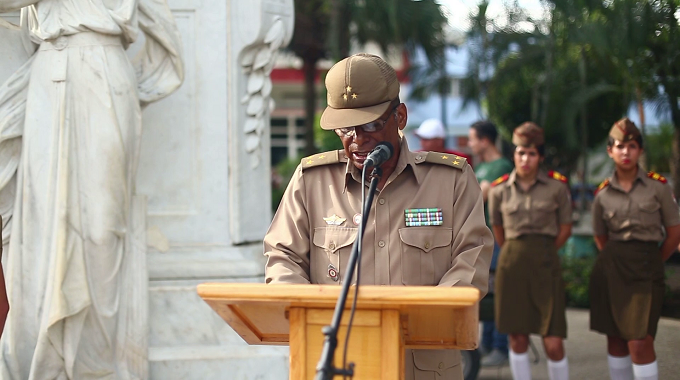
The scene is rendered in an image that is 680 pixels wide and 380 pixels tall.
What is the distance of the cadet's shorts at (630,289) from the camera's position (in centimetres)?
639

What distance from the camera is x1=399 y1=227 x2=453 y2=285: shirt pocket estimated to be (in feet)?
10.6

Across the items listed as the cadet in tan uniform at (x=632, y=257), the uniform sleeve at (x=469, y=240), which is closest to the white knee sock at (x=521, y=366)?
the cadet in tan uniform at (x=632, y=257)

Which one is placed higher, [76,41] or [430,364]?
[76,41]

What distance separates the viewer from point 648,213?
646 cm

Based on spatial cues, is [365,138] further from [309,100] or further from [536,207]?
[309,100]

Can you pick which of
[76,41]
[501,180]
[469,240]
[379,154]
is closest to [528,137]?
[501,180]

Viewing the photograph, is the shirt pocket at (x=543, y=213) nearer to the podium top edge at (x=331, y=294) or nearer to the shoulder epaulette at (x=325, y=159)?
the shoulder epaulette at (x=325, y=159)

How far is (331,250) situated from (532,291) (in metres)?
4.03

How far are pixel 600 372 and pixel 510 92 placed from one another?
539 inches

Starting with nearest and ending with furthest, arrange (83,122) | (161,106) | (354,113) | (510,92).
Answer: (354,113) < (83,122) < (161,106) < (510,92)

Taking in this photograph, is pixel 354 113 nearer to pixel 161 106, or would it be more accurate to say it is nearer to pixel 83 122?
pixel 83 122

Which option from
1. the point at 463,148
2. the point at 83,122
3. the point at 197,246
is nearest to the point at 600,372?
the point at 197,246

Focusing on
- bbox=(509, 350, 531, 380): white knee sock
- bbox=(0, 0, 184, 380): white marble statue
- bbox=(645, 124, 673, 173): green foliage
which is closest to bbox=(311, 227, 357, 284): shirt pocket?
bbox=(0, 0, 184, 380): white marble statue

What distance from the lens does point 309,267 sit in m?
3.38
